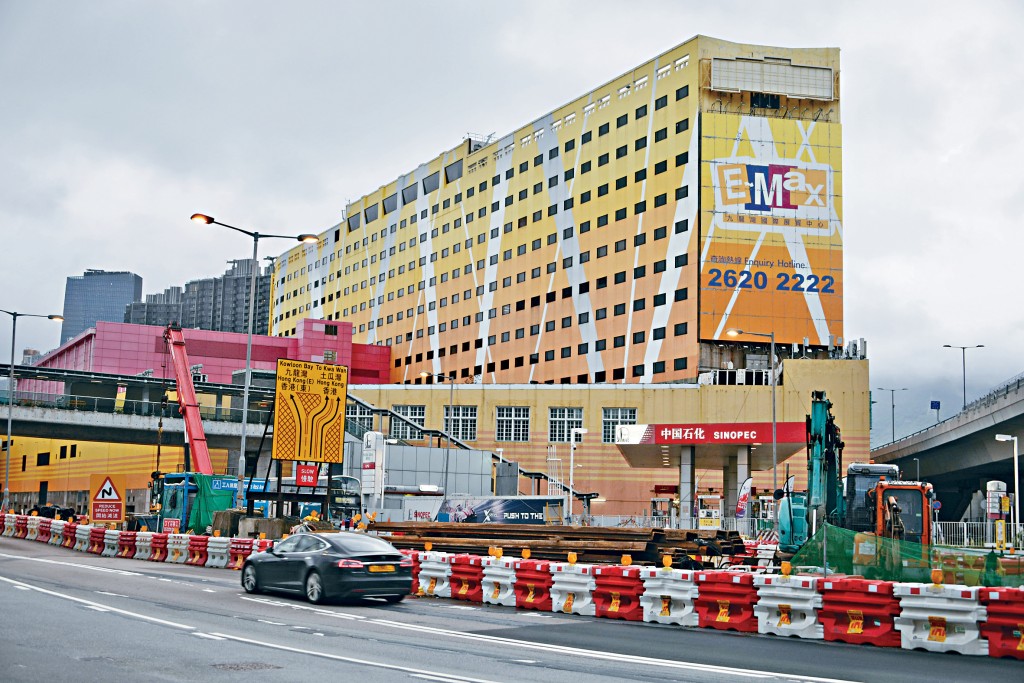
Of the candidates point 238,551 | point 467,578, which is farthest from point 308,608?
point 238,551

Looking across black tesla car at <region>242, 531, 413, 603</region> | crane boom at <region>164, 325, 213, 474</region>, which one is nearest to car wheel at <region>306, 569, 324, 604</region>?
black tesla car at <region>242, 531, 413, 603</region>

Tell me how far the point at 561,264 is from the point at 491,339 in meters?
13.9

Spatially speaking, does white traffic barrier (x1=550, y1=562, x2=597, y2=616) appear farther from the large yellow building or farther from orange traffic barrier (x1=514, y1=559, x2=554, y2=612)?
the large yellow building

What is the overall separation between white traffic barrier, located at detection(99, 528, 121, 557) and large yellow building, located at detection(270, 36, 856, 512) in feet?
152

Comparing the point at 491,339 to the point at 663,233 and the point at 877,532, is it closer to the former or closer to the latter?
the point at 663,233

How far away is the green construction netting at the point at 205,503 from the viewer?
4366 centimetres

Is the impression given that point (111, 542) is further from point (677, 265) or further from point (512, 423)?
point (677, 265)

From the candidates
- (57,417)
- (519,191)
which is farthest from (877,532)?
(519,191)

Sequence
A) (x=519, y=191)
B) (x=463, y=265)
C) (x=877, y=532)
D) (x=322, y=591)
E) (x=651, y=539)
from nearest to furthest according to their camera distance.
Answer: (x=322, y=591) → (x=651, y=539) → (x=877, y=532) → (x=519, y=191) → (x=463, y=265)

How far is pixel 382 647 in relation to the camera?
14031 millimetres

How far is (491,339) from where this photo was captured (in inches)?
4547

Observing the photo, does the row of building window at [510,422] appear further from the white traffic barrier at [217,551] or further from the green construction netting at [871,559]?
the green construction netting at [871,559]

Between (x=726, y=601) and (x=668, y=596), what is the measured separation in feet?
3.72

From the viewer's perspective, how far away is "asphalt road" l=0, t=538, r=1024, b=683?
11.9 m
